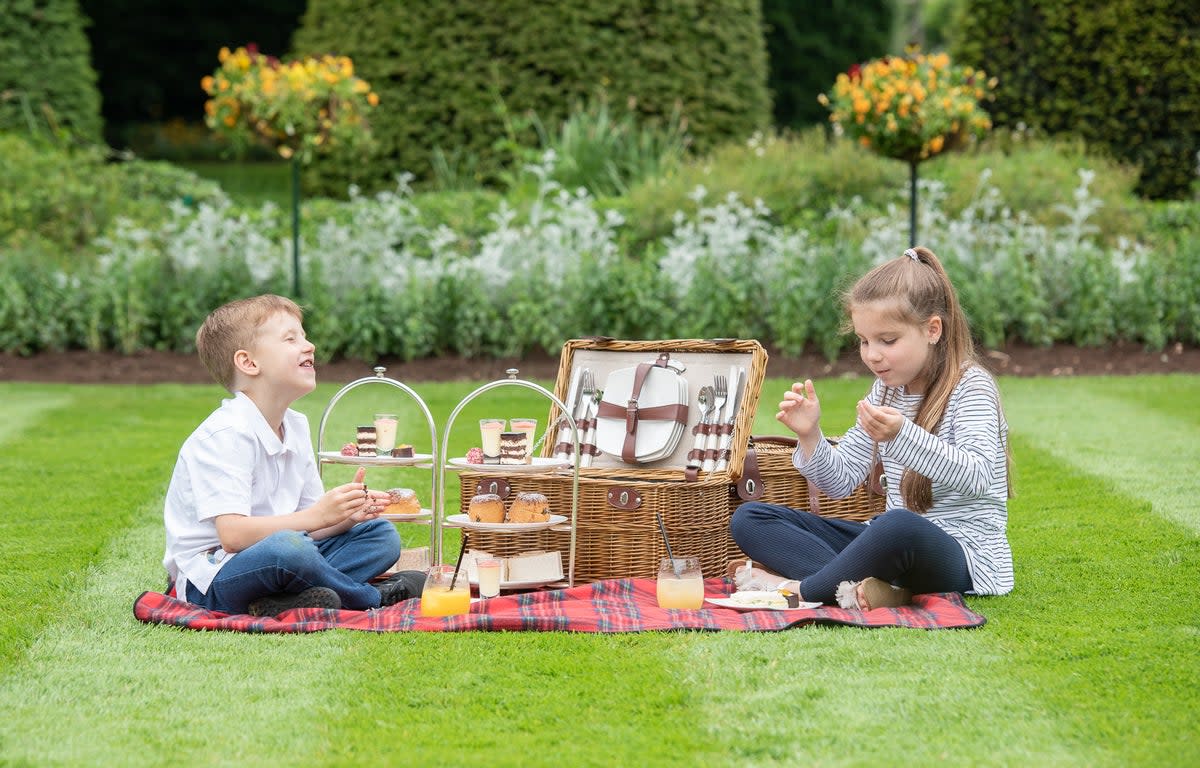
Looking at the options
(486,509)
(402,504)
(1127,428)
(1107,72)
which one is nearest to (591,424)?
(486,509)

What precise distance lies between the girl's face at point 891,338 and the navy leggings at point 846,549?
1.47 feet

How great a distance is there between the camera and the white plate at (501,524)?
15.2ft

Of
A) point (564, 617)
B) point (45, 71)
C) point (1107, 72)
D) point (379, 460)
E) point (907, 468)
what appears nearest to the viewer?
point (564, 617)

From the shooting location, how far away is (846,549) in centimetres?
431

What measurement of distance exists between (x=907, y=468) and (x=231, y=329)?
1.99 m

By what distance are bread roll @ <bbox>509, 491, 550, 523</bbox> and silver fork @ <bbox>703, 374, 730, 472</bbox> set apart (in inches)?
21.7

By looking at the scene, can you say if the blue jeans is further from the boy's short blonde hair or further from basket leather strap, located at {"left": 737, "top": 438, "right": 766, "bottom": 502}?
basket leather strap, located at {"left": 737, "top": 438, "right": 766, "bottom": 502}

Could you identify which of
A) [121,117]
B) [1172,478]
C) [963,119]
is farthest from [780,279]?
[121,117]

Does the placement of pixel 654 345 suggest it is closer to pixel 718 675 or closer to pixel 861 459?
pixel 861 459

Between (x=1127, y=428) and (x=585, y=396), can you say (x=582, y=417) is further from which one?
(x=1127, y=428)

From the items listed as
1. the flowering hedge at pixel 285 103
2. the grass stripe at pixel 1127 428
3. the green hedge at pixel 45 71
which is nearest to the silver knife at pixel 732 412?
the grass stripe at pixel 1127 428

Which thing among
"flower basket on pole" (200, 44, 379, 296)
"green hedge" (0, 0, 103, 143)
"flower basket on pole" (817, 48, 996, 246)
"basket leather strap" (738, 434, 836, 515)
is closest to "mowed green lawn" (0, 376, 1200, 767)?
"basket leather strap" (738, 434, 836, 515)

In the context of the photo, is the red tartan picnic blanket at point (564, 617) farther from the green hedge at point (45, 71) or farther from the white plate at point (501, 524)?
the green hedge at point (45, 71)

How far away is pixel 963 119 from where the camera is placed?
9781 millimetres
